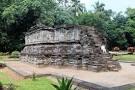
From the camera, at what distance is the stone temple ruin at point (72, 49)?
478 inches

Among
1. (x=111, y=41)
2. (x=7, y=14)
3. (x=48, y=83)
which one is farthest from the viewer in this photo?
(x=111, y=41)

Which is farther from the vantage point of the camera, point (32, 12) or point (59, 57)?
point (32, 12)

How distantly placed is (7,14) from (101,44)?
1695 centimetres

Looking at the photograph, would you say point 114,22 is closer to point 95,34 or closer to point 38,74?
point 95,34

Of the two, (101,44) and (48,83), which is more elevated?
(101,44)

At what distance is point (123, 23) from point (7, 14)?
2332cm

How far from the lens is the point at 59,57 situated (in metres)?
13.9

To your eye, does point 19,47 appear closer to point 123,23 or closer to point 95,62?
point 95,62

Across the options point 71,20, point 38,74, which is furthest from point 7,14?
point 38,74

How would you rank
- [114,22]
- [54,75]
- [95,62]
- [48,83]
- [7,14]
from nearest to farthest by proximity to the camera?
[48,83] < [54,75] < [95,62] < [7,14] < [114,22]

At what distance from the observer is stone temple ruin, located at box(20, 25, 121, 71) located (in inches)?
478

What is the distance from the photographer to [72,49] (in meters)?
13.3

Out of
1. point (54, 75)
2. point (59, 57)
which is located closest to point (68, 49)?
point (59, 57)

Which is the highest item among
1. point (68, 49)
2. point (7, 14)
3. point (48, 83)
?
point (7, 14)
